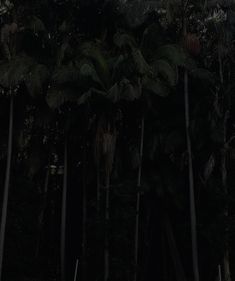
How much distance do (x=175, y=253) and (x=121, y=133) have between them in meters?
4.84

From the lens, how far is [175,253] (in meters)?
21.9

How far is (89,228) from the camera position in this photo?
2062 cm

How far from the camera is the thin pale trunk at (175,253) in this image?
70.7 ft

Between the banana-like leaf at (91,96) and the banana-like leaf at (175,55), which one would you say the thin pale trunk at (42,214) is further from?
the banana-like leaf at (175,55)

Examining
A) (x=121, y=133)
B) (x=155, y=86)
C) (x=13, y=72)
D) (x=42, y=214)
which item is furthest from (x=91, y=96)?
(x=42, y=214)

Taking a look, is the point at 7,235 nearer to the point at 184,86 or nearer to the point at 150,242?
the point at 150,242

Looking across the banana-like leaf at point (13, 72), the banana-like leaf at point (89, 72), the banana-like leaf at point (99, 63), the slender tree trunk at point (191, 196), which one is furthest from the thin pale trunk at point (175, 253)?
the banana-like leaf at point (13, 72)

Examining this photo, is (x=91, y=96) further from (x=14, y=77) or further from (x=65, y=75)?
(x=14, y=77)

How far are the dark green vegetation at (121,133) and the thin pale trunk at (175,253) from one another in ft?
0.14

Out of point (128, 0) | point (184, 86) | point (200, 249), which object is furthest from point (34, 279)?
point (128, 0)

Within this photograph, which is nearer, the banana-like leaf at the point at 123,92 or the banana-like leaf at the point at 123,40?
the banana-like leaf at the point at 123,92

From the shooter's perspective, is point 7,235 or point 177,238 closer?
point 7,235

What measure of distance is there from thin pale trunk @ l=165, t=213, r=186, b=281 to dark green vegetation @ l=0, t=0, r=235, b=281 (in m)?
0.04

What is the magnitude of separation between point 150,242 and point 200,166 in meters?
3.92
